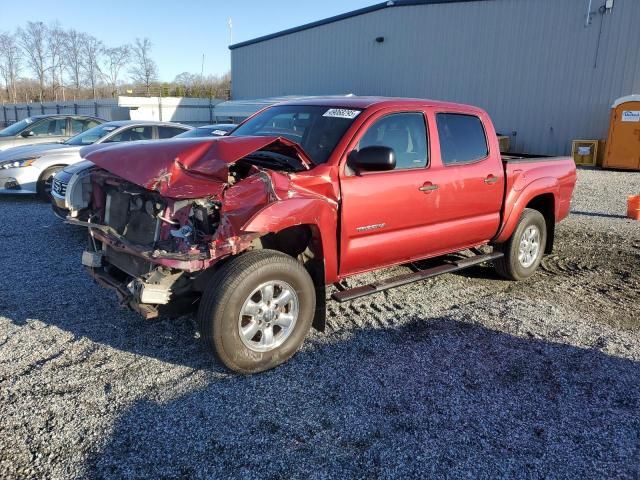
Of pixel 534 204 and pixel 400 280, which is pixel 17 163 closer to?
pixel 400 280

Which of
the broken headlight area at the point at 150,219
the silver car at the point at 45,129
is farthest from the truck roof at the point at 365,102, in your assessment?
the silver car at the point at 45,129

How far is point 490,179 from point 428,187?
3.23 ft

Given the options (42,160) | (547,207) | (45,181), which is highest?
(42,160)

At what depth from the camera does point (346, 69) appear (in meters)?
26.6

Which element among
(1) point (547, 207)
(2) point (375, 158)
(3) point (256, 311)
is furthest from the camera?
(1) point (547, 207)

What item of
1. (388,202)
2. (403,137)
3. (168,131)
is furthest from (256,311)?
(168,131)

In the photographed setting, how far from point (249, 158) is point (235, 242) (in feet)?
3.55

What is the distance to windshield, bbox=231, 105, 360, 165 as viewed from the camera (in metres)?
4.14

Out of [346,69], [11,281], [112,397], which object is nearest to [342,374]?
[112,397]

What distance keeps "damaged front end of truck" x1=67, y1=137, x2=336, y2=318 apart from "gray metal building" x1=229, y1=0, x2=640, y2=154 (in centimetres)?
1775

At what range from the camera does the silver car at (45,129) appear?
11.6 metres

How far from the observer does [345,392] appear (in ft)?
11.2

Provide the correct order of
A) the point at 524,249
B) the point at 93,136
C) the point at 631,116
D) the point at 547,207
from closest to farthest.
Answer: the point at 524,249 < the point at 547,207 < the point at 93,136 < the point at 631,116

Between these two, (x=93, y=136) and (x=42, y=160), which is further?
(x=93, y=136)
